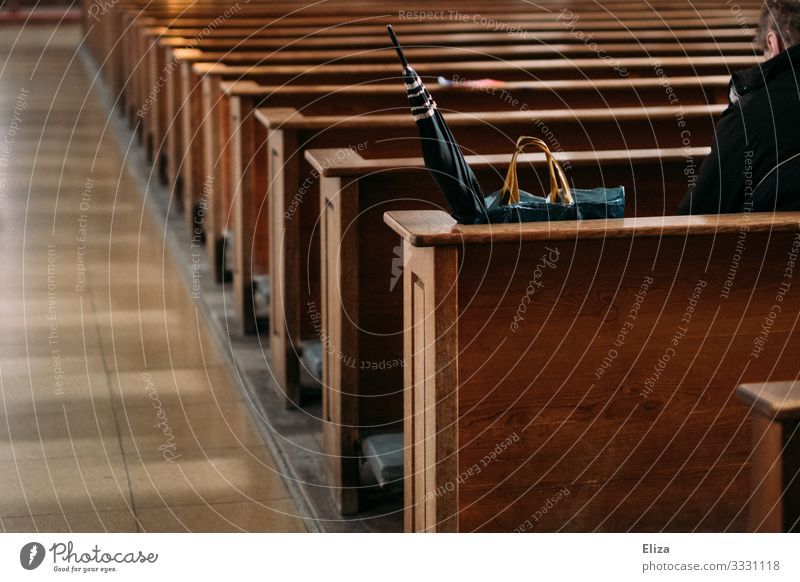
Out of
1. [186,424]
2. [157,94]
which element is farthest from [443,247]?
[157,94]

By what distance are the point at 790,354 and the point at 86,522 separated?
1472 millimetres

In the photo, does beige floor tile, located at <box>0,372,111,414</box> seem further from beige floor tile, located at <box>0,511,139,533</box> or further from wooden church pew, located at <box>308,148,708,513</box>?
wooden church pew, located at <box>308,148,708,513</box>

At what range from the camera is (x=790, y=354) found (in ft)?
7.28

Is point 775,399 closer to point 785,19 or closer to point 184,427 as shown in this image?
point 785,19

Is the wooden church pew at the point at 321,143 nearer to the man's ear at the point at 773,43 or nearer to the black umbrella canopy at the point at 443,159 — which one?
the man's ear at the point at 773,43

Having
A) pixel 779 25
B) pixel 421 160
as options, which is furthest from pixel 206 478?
pixel 779 25

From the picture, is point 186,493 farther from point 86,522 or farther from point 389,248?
point 389,248

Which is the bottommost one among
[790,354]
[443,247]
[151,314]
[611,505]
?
[151,314]

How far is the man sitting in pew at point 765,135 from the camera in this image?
2.23 meters

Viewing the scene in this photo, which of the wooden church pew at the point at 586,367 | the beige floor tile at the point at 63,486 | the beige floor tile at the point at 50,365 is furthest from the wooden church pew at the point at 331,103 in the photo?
the wooden church pew at the point at 586,367

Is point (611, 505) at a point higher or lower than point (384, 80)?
lower

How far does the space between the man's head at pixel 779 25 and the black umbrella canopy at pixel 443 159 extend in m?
0.70

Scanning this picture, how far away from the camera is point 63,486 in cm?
278
